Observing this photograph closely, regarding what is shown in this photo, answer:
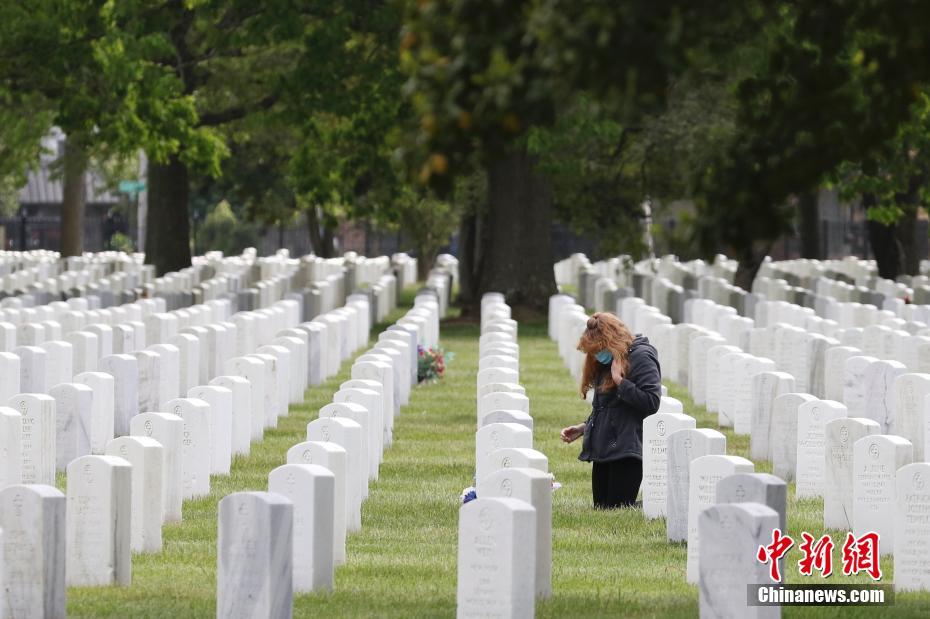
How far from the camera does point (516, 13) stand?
7.12 m

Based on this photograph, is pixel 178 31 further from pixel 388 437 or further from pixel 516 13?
pixel 516 13

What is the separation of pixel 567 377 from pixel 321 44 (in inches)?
353

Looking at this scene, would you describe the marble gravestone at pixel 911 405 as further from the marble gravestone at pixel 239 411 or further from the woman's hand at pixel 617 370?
the marble gravestone at pixel 239 411

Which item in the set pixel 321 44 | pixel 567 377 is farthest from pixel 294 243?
pixel 567 377

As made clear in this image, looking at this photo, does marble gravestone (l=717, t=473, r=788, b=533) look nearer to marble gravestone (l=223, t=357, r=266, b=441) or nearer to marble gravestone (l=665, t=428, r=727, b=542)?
marble gravestone (l=665, t=428, r=727, b=542)

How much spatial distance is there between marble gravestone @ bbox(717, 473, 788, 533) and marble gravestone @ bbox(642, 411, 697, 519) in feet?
10.9

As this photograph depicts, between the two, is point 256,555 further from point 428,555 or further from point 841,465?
point 841,465

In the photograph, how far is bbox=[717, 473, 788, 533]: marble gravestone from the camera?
29.7ft

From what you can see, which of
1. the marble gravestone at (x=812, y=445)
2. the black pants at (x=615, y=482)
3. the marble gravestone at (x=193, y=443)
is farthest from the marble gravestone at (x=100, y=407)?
the marble gravestone at (x=812, y=445)

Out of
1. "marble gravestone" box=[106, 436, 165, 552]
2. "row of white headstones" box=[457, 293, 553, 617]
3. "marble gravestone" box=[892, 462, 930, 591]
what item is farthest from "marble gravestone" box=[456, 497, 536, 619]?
"marble gravestone" box=[106, 436, 165, 552]

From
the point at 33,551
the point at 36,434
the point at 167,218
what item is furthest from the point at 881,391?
the point at 167,218

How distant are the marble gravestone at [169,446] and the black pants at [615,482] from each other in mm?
2956

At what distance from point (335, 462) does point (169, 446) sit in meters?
Result: 1.78

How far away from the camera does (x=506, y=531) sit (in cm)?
848
